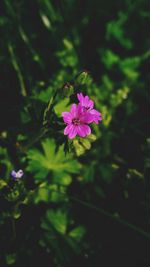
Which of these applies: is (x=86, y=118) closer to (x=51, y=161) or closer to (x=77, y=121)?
(x=77, y=121)

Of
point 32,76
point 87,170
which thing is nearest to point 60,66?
point 32,76

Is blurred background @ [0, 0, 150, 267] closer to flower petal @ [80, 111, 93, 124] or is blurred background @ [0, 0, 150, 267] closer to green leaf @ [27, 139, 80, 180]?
green leaf @ [27, 139, 80, 180]

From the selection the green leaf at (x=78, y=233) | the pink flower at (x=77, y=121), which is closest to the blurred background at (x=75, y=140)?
the green leaf at (x=78, y=233)

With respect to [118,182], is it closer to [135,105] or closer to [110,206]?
[110,206]

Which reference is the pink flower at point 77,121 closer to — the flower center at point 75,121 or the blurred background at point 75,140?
the flower center at point 75,121

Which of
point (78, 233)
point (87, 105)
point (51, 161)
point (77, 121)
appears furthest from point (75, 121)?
point (78, 233)

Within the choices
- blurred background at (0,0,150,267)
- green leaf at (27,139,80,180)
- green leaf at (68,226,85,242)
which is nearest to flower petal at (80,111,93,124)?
blurred background at (0,0,150,267)
